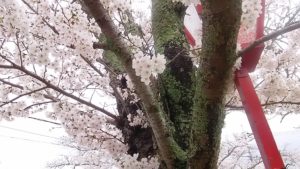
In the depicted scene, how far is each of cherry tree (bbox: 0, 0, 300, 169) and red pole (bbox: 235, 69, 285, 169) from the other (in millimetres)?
182

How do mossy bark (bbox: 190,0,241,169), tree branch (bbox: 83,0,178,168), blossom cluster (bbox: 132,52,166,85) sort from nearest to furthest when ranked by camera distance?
1. mossy bark (bbox: 190,0,241,169)
2. tree branch (bbox: 83,0,178,168)
3. blossom cluster (bbox: 132,52,166,85)

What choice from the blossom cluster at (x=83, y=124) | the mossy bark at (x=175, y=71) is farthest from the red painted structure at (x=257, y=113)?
the blossom cluster at (x=83, y=124)

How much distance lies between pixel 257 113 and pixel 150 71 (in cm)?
67

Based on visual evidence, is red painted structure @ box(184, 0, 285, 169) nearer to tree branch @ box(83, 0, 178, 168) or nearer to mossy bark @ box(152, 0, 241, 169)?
mossy bark @ box(152, 0, 241, 169)

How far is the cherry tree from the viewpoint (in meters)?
1.79

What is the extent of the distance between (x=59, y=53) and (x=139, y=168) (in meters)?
1.47

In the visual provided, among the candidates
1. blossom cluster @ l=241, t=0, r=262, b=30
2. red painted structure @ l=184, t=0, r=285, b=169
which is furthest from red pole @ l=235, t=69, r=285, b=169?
blossom cluster @ l=241, t=0, r=262, b=30

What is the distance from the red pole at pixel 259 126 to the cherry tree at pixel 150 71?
182mm

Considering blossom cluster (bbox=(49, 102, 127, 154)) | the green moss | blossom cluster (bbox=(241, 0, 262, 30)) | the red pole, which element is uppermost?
the green moss

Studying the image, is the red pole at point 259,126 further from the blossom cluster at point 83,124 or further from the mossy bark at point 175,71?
the blossom cluster at point 83,124

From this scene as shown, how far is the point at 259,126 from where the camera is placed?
2.02 m

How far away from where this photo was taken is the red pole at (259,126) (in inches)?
74.0

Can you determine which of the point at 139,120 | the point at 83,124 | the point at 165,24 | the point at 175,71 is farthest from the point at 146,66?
the point at 83,124

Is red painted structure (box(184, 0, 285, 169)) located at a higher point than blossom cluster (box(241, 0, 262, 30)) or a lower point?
lower
